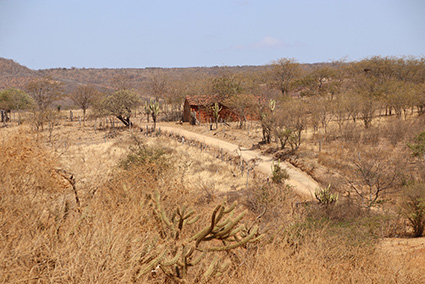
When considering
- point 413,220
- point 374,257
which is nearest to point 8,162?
point 374,257

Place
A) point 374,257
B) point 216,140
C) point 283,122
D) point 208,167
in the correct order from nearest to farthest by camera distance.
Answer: point 374,257 → point 208,167 → point 283,122 → point 216,140

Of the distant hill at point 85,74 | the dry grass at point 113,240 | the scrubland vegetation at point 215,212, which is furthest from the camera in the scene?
the distant hill at point 85,74

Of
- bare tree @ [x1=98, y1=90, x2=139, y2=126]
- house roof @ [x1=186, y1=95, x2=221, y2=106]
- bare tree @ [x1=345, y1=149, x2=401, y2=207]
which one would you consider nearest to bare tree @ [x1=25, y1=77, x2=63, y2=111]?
bare tree @ [x1=98, y1=90, x2=139, y2=126]

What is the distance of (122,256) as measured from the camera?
17.9ft

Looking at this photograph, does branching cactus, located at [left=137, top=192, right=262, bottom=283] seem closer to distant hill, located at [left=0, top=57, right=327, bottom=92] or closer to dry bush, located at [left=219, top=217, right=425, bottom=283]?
dry bush, located at [left=219, top=217, right=425, bottom=283]

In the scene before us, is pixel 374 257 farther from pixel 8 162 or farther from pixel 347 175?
pixel 347 175

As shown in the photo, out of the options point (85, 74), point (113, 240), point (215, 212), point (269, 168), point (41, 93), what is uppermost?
point (85, 74)

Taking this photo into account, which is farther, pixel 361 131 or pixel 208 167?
pixel 361 131

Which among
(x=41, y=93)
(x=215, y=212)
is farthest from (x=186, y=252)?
(x=41, y=93)

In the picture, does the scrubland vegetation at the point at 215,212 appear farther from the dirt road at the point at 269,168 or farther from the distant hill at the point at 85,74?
the distant hill at the point at 85,74

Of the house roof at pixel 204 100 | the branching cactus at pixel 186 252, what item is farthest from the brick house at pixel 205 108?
the branching cactus at pixel 186 252

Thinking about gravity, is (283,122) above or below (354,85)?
below

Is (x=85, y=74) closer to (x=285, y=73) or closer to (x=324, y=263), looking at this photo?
(x=285, y=73)

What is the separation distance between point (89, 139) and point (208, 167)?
1484 cm
